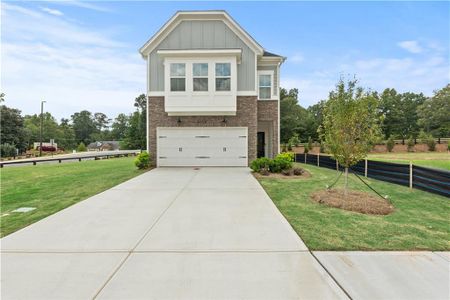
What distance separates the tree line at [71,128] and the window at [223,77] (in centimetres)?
3492

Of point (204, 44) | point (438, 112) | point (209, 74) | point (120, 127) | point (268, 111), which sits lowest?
point (268, 111)

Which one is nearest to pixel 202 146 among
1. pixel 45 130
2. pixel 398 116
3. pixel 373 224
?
pixel 373 224

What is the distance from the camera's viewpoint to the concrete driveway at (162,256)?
296cm

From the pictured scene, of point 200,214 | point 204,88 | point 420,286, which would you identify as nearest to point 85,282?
point 200,214

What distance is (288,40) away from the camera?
1914 cm

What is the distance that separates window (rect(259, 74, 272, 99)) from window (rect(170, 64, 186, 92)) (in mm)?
4744

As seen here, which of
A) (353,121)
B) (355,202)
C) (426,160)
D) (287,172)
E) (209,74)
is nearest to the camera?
(355,202)

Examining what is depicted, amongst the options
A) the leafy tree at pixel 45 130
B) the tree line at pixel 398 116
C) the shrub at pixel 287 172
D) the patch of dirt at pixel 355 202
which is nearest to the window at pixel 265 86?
the shrub at pixel 287 172

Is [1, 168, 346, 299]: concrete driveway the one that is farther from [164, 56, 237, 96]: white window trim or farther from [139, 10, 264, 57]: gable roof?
[139, 10, 264, 57]: gable roof

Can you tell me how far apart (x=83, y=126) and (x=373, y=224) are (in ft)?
343

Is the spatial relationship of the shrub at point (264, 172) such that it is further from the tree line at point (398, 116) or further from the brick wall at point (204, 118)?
the tree line at point (398, 116)

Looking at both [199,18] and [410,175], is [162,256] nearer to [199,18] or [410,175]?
[410,175]

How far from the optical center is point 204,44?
14625mm

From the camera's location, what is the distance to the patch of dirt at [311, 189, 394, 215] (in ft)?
20.6
